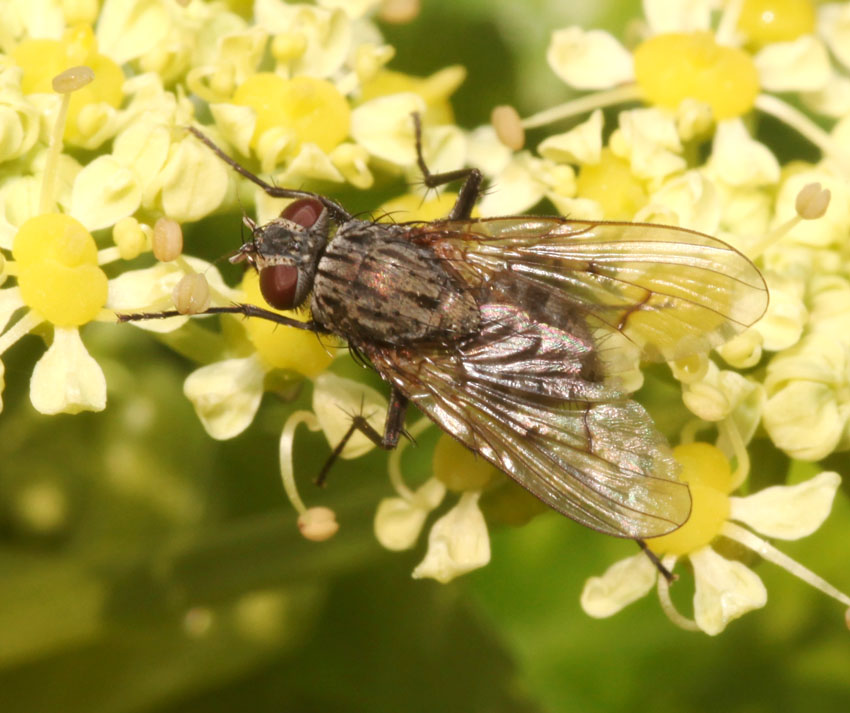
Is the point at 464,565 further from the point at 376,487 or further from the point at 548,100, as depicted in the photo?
the point at 548,100

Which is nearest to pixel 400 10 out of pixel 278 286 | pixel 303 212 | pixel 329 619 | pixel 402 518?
pixel 303 212

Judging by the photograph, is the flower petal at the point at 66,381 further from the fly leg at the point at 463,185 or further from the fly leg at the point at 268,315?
the fly leg at the point at 463,185

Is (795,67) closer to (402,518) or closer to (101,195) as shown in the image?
(402,518)

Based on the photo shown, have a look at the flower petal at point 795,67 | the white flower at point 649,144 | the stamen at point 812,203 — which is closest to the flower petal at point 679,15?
the flower petal at point 795,67

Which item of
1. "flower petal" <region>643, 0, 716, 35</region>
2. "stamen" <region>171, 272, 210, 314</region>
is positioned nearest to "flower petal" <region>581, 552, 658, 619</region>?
"stamen" <region>171, 272, 210, 314</region>

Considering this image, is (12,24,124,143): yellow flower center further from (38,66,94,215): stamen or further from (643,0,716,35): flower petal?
(643,0,716,35): flower petal

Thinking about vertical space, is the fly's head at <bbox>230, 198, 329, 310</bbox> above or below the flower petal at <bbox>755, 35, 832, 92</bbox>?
below

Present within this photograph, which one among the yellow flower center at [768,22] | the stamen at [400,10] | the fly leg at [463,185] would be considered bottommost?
the fly leg at [463,185]
